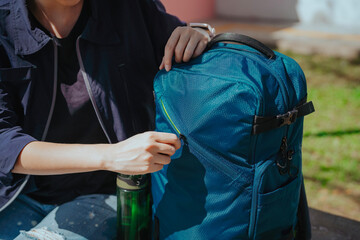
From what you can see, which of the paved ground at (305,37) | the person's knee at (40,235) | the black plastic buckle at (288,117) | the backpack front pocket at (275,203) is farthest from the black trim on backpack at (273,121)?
the paved ground at (305,37)

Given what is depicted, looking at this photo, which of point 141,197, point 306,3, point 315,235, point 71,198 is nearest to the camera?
point 141,197

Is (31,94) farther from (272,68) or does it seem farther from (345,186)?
(345,186)

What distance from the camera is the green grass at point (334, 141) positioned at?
9.34 feet

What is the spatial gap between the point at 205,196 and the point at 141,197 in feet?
0.77

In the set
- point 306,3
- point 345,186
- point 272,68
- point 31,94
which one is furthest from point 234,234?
point 306,3

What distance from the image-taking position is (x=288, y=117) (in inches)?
49.2

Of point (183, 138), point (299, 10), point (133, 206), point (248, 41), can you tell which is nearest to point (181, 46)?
point (248, 41)

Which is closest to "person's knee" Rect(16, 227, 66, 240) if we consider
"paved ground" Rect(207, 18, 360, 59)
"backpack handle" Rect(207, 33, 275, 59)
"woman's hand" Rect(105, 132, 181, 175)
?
"woman's hand" Rect(105, 132, 181, 175)

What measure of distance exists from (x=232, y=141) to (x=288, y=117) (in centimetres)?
17

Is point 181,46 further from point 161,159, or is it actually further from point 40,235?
point 40,235

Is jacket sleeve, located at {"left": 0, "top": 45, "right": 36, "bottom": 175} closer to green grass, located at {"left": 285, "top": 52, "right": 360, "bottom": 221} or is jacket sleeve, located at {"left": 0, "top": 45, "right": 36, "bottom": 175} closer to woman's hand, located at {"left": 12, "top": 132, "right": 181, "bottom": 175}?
woman's hand, located at {"left": 12, "top": 132, "right": 181, "bottom": 175}

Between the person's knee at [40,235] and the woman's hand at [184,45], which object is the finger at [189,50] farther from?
the person's knee at [40,235]

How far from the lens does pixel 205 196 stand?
1296 mm

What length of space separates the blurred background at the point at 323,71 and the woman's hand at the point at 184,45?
3.47ft
